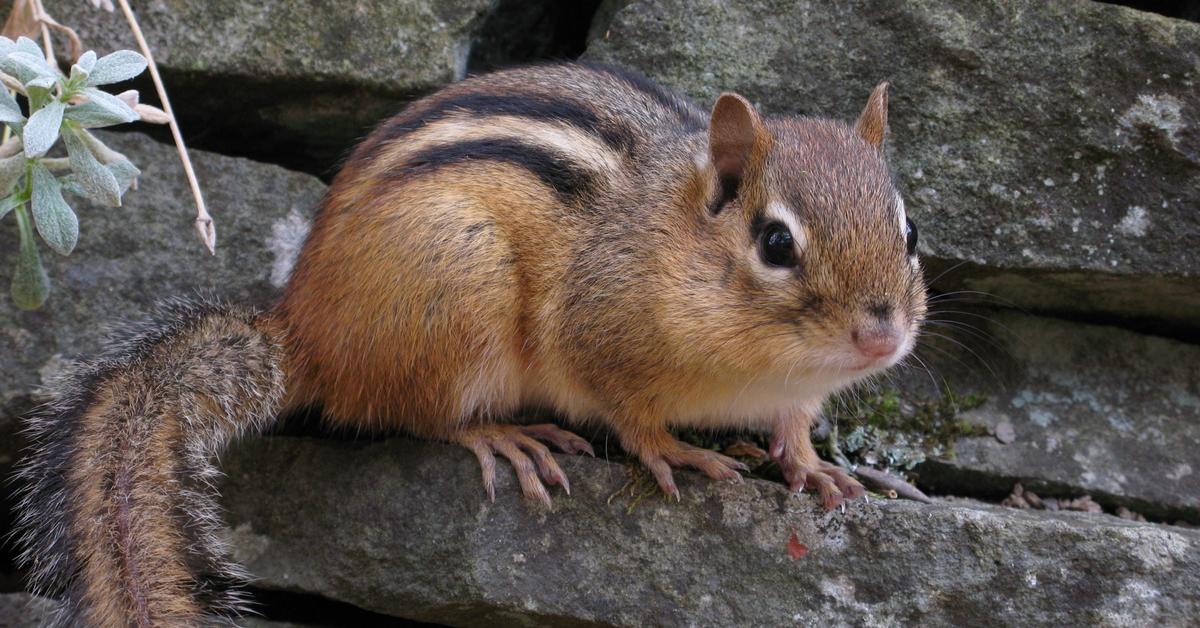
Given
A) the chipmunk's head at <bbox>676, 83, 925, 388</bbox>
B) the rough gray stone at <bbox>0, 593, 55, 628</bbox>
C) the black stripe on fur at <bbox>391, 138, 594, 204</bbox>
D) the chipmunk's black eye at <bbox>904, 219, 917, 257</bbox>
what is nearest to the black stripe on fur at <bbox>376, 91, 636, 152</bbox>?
the black stripe on fur at <bbox>391, 138, 594, 204</bbox>

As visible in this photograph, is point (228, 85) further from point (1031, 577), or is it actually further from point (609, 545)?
point (1031, 577)

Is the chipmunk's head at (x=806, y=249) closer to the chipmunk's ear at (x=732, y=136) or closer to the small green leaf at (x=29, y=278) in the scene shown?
the chipmunk's ear at (x=732, y=136)

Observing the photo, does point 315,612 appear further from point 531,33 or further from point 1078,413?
point 1078,413

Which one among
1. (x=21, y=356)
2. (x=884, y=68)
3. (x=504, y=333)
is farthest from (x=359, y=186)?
(x=884, y=68)

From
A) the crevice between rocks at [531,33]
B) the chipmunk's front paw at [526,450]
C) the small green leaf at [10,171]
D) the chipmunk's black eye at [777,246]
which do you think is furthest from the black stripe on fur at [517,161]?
the small green leaf at [10,171]

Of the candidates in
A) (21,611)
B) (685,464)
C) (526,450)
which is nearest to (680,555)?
(685,464)

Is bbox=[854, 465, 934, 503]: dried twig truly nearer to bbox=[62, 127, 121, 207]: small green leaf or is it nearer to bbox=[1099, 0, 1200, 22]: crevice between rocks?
bbox=[1099, 0, 1200, 22]: crevice between rocks
